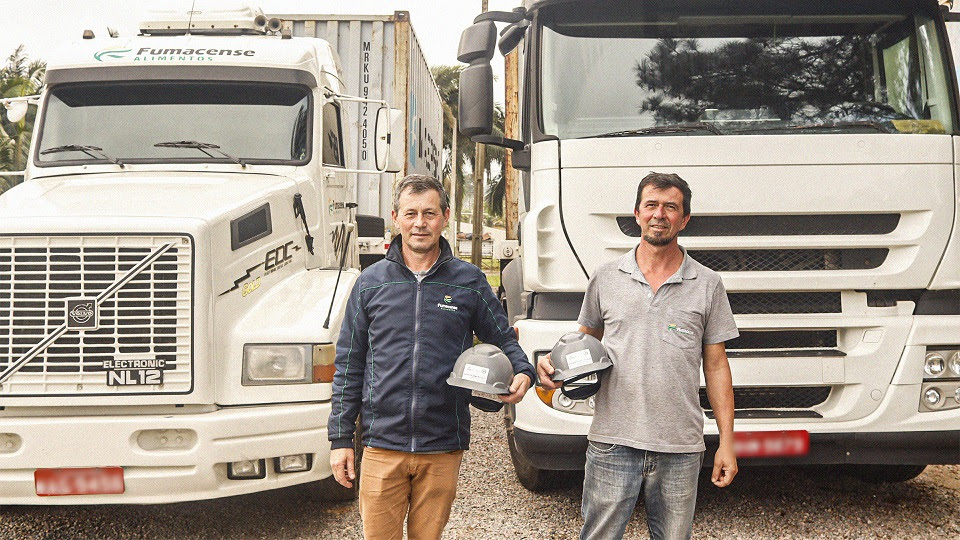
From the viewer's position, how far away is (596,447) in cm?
310

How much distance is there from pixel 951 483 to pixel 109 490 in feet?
17.0

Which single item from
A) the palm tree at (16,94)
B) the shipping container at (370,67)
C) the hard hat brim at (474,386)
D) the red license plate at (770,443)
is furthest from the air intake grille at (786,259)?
the palm tree at (16,94)

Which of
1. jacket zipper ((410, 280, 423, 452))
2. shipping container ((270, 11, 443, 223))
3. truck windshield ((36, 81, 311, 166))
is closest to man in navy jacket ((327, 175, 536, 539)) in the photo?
jacket zipper ((410, 280, 423, 452))

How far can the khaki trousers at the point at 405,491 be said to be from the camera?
9.77 ft

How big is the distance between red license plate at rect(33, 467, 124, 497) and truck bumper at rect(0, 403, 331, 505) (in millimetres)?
27

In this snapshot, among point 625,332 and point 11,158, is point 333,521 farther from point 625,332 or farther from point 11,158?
point 11,158

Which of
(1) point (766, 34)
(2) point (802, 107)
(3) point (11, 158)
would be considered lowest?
(2) point (802, 107)

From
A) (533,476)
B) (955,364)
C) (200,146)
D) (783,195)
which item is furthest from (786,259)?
(200,146)

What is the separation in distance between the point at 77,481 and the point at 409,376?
6.59ft

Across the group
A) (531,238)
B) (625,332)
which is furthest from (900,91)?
(625,332)

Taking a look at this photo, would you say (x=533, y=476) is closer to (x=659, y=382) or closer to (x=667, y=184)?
(x=659, y=382)

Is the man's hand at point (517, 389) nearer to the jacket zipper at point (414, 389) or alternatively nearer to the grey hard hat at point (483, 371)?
the grey hard hat at point (483, 371)

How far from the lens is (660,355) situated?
2.99m

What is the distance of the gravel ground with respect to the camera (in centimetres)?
465
